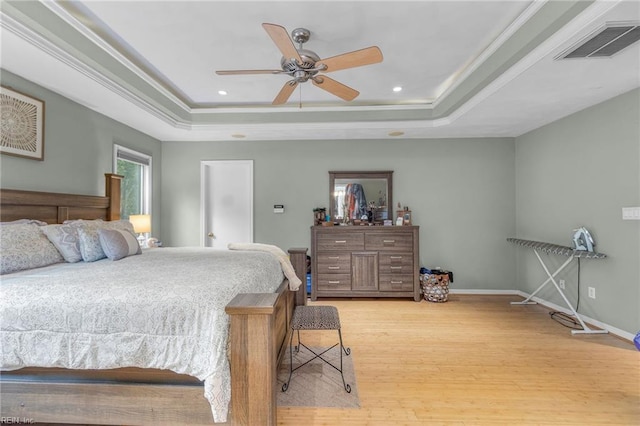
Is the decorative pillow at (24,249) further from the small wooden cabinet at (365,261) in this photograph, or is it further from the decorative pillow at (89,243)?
the small wooden cabinet at (365,261)

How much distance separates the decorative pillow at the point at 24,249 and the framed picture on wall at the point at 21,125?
2.40 feet

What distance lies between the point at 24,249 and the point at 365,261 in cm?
348

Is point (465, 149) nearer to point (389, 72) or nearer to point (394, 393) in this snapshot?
point (389, 72)

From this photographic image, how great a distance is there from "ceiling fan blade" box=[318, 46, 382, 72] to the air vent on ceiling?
4.60 ft

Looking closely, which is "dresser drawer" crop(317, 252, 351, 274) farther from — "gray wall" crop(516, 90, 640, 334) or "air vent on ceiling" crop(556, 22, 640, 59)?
"air vent on ceiling" crop(556, 22, 640, 59)

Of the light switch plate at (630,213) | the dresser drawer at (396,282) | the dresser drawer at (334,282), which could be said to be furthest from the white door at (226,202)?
the light switch plate at (630,213)

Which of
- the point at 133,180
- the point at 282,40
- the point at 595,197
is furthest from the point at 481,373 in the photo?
the point at 133,180

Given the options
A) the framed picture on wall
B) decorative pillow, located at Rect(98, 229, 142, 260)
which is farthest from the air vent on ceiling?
the framed picture on wall

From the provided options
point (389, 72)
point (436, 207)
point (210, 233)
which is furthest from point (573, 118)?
point (210, 233)

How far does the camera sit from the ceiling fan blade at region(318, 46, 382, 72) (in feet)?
6.16

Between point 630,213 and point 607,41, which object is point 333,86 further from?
point 630,213

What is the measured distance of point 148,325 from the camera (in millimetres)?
1345

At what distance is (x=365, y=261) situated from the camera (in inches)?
158

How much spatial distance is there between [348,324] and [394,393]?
4.00 feet
